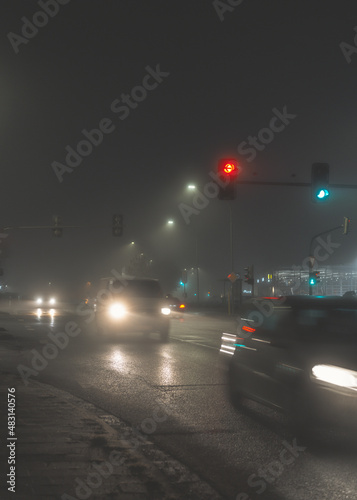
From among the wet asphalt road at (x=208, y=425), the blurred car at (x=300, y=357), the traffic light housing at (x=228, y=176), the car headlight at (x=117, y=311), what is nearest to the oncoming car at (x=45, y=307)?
the car headlight at (x=117, y=311)

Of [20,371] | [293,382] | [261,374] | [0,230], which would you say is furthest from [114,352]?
[0,230]

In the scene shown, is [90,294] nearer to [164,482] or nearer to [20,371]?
[20,371]

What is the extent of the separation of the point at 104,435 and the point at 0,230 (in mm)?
28100

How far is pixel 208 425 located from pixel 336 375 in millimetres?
1980

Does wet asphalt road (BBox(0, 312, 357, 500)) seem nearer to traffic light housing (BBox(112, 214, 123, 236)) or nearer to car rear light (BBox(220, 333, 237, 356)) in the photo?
car rear light (BBox(220, 333, 237, 356))

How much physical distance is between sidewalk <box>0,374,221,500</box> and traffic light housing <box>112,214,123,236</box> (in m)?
23.5

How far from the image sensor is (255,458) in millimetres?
6039

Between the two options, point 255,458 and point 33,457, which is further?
point 255,458

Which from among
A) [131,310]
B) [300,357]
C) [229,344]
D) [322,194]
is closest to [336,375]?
[300,357]

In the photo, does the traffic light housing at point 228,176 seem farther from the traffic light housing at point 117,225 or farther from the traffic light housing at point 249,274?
the traffic light housing at point 249,274

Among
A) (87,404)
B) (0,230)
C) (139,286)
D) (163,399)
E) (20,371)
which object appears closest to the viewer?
(87,404)

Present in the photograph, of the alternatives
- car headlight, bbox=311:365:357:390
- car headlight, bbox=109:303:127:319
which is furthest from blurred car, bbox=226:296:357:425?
car headlight, bbox=109:303:127:319

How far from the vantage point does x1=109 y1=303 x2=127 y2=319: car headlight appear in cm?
1884

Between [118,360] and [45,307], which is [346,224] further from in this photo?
[45,307]
